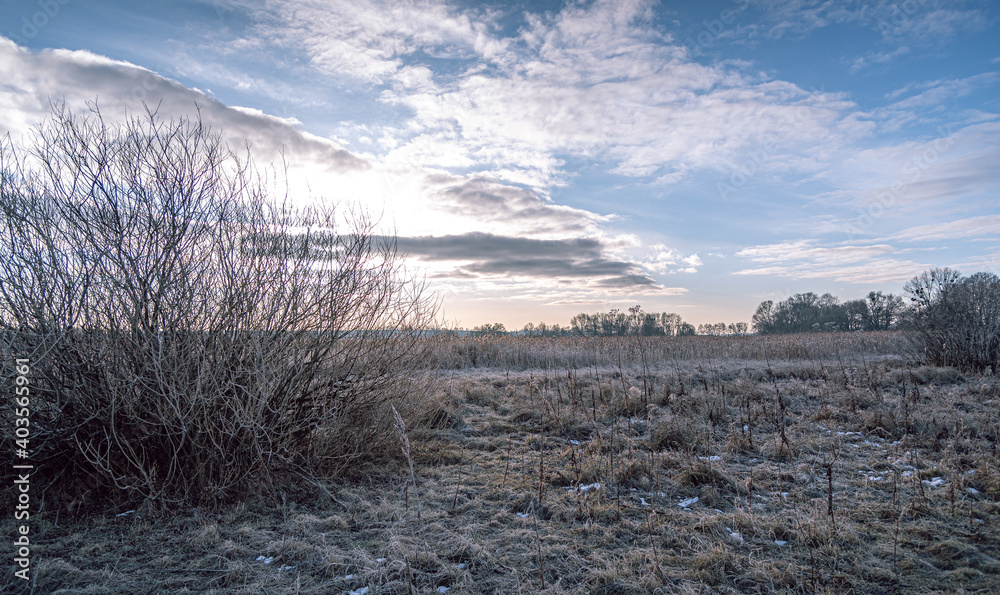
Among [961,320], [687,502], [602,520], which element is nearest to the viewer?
[602,520]

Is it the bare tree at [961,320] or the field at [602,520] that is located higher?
the bare tree at [961,320]

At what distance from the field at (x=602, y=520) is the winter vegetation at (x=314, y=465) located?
27 millimetres

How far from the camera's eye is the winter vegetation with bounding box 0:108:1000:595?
11.1 feet

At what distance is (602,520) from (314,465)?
3.20 metres

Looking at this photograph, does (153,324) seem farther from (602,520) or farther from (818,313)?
(818,313)

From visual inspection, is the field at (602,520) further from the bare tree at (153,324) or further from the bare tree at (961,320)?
the bare tree at (961,320)

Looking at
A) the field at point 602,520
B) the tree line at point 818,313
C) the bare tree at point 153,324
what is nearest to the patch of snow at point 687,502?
the field at point 602,520

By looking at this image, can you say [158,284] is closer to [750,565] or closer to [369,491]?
[369,491]

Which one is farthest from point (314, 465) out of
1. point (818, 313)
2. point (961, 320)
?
point (818, 313)

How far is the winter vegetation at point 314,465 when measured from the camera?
3.38m

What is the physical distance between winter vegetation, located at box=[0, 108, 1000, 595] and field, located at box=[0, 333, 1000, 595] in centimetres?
3

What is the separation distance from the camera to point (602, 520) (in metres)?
4.25

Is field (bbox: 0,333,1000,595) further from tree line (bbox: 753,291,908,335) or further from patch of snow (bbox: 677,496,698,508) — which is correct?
tree line (bbox: 753,291,908,335)

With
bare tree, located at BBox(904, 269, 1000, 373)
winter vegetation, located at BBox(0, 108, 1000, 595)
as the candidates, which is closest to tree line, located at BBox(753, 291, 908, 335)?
bare tree, located at BBox(904, 269, 1000, 373)
